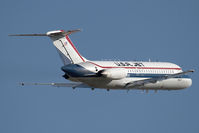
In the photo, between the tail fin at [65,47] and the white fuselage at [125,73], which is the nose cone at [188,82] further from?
the tail fin at [65,47]

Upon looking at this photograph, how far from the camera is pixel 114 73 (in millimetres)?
67250

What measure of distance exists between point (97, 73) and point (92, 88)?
13.9ft

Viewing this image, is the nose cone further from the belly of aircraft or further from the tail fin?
the tail fin

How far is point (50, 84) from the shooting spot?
238 ft

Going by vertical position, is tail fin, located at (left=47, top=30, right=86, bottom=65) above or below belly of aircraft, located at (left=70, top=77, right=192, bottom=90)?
above

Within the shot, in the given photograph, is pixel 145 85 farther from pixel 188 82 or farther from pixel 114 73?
pixel 114 73

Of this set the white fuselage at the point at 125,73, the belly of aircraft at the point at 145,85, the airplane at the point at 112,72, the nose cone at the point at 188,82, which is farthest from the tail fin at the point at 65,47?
the nose cone at the point at 188,82

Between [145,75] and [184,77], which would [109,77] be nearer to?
[145,75]

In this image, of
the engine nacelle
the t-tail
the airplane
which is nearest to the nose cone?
the airplane

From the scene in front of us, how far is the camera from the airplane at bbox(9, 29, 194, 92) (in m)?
66.5

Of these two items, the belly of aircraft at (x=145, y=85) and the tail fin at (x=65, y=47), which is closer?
the tail fin at (x=65, y=47)

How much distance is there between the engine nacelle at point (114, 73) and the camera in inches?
2623

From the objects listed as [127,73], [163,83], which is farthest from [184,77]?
[127,73]

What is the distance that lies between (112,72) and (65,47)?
Result: 5.88 m
